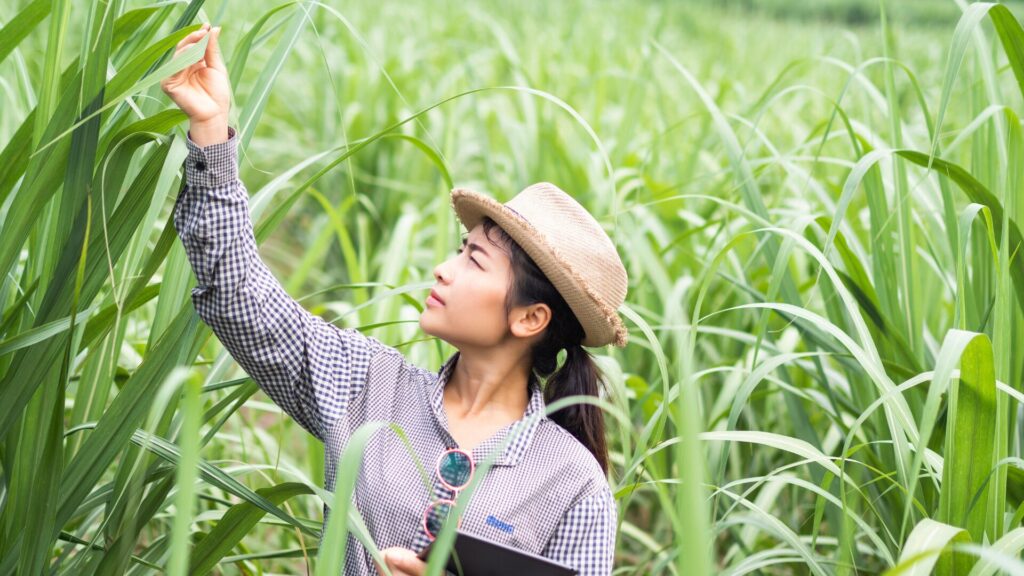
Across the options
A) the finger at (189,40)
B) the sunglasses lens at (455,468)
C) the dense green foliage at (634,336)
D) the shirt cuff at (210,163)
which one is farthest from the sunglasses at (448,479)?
the finger at (189,40)

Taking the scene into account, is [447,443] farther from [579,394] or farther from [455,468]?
[579,394]

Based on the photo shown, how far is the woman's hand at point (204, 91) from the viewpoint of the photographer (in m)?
0.97

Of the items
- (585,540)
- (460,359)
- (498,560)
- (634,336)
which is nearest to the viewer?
(498,560)

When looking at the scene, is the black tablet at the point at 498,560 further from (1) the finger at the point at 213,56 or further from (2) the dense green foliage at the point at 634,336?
(1) the finger at the point at 213,56

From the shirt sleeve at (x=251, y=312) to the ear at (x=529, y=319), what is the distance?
15 cm

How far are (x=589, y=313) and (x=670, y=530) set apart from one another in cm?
91

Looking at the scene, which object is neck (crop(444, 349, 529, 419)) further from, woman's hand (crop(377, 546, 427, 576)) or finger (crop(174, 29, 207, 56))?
finger (crop(174, 29, 207, 56))

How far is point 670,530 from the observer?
1.93 meters

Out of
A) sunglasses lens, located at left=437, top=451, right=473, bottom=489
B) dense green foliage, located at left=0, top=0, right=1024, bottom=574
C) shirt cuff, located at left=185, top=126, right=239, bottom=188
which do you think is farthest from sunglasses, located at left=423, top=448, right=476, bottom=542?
shirt cuff, located at left=185, top=126, right=239, bottom=188

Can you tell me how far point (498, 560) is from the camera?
95 cm

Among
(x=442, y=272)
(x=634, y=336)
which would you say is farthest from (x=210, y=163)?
(x=634, y=336)

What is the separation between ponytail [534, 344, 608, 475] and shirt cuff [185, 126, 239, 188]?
0.39 meters

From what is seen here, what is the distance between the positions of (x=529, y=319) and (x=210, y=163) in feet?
1.13

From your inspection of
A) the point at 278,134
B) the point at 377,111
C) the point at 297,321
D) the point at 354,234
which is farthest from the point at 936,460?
the point at 278,134
